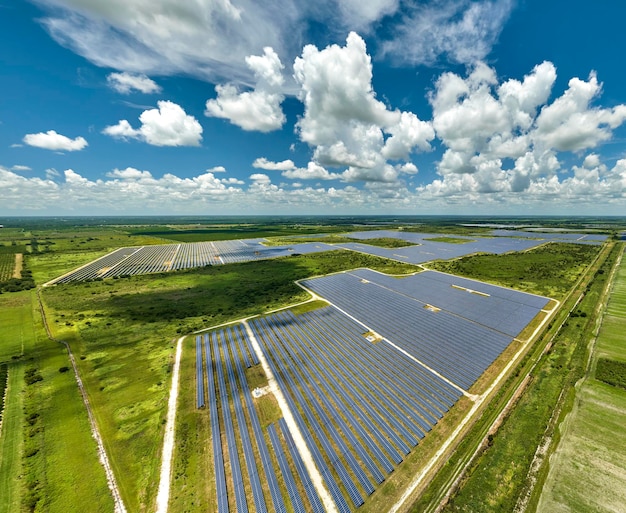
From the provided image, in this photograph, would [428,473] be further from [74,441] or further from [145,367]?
[145,367]

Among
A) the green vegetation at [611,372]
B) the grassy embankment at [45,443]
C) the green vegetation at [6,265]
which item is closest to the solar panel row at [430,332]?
the green vegetation at [611,372]

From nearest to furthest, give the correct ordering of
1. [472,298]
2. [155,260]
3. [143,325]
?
[143,325] < [472,298] < [155,260]

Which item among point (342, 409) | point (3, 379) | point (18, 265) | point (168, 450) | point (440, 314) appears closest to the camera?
point (168, 450)

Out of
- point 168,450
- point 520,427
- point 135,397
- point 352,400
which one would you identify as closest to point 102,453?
point 168,450

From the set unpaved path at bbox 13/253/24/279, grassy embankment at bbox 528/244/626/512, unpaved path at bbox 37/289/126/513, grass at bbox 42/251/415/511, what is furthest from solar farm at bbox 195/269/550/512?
unpaved path at bbox 13/253/24/279

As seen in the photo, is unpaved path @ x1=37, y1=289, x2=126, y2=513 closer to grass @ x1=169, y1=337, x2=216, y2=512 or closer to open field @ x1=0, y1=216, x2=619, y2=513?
open field @ x1=0, y1=216, x2=619, y2=513

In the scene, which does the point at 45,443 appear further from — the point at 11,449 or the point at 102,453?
the point at 102,453

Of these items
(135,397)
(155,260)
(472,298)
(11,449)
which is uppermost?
(155,260)
